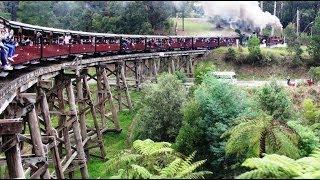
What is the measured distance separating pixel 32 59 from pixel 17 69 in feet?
4.14

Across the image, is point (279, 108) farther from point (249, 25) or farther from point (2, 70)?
point (249, 25)

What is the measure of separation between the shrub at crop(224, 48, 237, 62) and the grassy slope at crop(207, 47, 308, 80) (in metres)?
0.41

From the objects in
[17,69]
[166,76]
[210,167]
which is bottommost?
[210,167]

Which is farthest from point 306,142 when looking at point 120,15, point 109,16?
point 109,16

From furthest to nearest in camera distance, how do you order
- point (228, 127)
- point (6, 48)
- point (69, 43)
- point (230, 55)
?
point (230, 55) < point (69, 43) < point (228, 127) < point (6, 48)

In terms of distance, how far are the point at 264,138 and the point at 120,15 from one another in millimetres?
48734

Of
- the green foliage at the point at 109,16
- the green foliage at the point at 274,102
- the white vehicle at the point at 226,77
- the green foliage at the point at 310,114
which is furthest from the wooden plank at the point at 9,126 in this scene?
the green foliage at the point at 109,16

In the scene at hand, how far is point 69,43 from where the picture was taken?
76.3 ft

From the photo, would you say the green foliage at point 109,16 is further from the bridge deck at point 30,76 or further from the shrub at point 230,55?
the bridge deck at point 30,76

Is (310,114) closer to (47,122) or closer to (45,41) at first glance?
(45,41)

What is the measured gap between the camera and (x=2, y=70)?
46.8 feet

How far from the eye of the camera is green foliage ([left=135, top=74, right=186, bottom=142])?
2262cm

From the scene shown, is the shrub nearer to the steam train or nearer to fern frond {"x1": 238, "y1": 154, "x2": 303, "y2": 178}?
the steam train

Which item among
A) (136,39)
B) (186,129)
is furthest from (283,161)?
(136,39)
